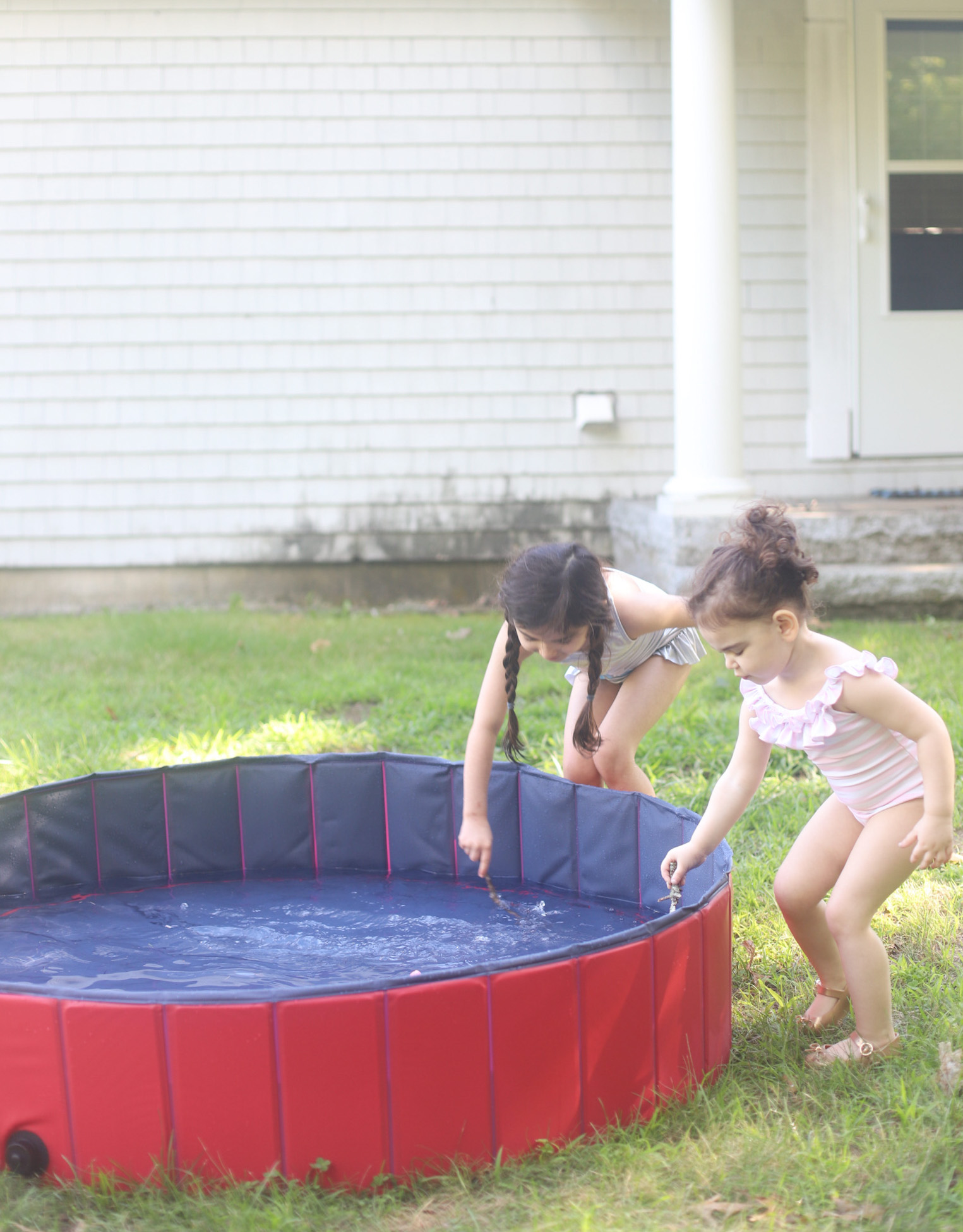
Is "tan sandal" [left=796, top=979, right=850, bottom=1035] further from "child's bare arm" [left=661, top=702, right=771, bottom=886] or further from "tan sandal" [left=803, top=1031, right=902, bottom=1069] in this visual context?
"child's bare arm" [left=661, top=702, right=771, bottom=886]

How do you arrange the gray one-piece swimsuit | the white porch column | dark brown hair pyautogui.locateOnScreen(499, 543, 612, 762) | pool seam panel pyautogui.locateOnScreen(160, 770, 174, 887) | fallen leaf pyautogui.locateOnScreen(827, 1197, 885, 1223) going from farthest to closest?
the white porch column < pool seam panel pyautogui.locateOnScreen(160, 770, 174, 887) < the gray one-piece swimsuit < dark brown hair pyautogui.locateOnScreen(499, 543, 612, 762) < fallen leaf pyautogui.locateOnScreen(827, 1197, 885, 1223)

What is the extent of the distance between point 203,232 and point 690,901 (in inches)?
248

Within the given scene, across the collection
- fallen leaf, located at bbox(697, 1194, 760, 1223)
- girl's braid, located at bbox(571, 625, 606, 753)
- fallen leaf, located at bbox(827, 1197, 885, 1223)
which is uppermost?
girl's braid, located at bbox(571, 625, 606, 753)

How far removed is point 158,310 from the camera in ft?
24.5

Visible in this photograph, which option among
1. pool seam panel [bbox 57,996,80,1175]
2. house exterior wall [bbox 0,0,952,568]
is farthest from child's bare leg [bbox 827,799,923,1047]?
house exterior wall [bbox 0,0,952,568]

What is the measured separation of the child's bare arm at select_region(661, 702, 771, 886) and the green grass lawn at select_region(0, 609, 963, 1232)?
37 centimetres

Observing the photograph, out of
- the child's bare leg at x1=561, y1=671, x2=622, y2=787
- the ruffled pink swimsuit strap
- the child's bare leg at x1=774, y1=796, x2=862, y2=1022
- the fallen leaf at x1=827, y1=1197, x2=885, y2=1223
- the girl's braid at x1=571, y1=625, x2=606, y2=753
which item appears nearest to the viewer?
the fallen leaf at x1=827, y1=1197, x2=885, y2=1223

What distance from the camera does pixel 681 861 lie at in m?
2.27

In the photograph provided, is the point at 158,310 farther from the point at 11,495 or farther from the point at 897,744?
the point at 897,744

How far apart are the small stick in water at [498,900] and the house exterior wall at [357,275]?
4692mm

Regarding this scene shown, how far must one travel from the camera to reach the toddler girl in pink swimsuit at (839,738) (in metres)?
1.98

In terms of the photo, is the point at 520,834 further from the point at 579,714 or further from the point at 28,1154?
the point at 28,1154

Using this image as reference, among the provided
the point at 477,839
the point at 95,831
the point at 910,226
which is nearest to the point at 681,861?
the point at 477,839

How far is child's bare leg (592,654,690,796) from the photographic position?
9.86 feet
